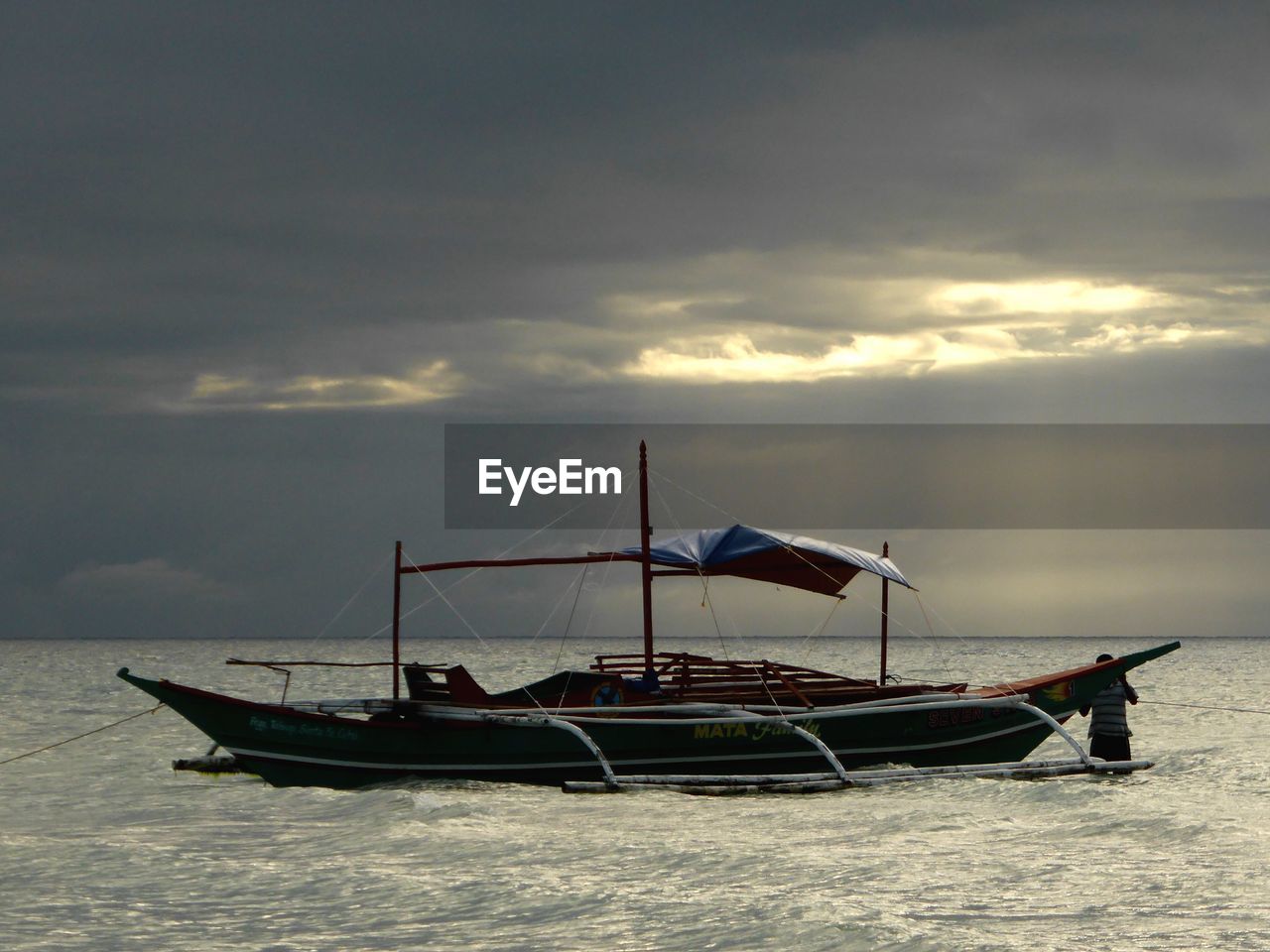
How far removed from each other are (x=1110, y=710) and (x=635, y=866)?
10.6m

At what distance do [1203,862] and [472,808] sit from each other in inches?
364

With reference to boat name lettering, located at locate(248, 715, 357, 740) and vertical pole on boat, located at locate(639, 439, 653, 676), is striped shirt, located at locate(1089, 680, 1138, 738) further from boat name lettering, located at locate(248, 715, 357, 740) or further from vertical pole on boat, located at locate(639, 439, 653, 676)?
boat name lettering, located at locate(248, 715, 357, 740)

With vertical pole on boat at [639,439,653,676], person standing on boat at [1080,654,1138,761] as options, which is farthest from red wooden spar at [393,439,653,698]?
person standing on boat at [1080,654,1138,761]

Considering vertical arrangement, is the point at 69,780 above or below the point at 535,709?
below

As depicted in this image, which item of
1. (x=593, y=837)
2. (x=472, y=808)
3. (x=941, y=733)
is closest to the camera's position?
(x=593, y=837)

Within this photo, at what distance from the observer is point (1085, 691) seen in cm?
2312

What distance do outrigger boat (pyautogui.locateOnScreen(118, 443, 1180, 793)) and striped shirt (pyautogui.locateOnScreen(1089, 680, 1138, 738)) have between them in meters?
0.52

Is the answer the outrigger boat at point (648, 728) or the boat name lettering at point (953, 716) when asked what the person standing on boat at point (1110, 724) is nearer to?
the outrigger boat at point (648, 728)

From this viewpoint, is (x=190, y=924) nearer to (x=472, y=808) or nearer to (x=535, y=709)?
(x=472, y=808)

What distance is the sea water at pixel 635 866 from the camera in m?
11.6

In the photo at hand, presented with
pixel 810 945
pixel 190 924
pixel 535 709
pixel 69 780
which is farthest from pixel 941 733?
pixel 69 780

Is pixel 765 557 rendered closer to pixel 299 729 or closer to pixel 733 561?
pixel 733 561

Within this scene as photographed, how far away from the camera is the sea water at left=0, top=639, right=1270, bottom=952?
1163 centimetres

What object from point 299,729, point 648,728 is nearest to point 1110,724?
point 648,728
